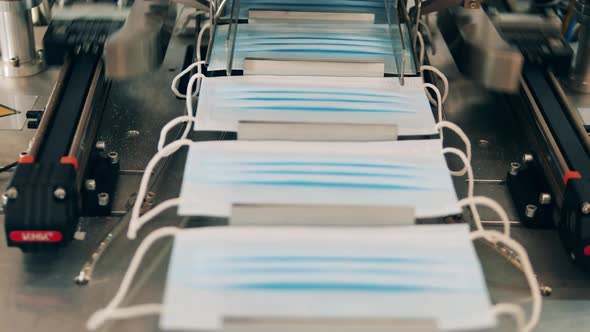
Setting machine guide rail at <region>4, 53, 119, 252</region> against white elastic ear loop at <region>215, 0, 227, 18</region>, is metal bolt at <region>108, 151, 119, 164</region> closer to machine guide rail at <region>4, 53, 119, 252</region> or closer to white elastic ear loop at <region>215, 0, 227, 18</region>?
machine guide rail at <region>4, 53, 119, 252</region>

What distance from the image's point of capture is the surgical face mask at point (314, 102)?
1777 millimetres

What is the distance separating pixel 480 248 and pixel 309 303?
57 cm

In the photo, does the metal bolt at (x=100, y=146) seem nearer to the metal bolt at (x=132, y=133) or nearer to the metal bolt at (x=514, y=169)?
the metal bolt at (x=132, y=133)

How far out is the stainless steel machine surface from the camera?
1.62 m

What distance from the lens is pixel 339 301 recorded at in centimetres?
134

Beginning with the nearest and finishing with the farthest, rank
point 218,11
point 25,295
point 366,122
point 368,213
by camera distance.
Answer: point 368,213 → point 25,295 → point 366,122 → point 218,11

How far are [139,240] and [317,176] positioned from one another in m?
0.41

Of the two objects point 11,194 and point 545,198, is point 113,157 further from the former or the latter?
point 545,198

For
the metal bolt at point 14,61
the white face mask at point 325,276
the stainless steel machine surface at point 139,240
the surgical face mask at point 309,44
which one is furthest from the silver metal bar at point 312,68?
the metal bolt at point 14,61

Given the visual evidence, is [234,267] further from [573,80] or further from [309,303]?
[573,80]

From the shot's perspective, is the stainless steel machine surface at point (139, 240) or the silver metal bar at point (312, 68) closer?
the stainless steel machine surface at point (139, 240)

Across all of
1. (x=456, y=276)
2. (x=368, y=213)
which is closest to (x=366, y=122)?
(x=368, y=213)

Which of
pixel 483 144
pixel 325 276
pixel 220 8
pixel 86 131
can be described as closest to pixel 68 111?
pixel 86 131

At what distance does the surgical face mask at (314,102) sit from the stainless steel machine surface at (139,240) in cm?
19
